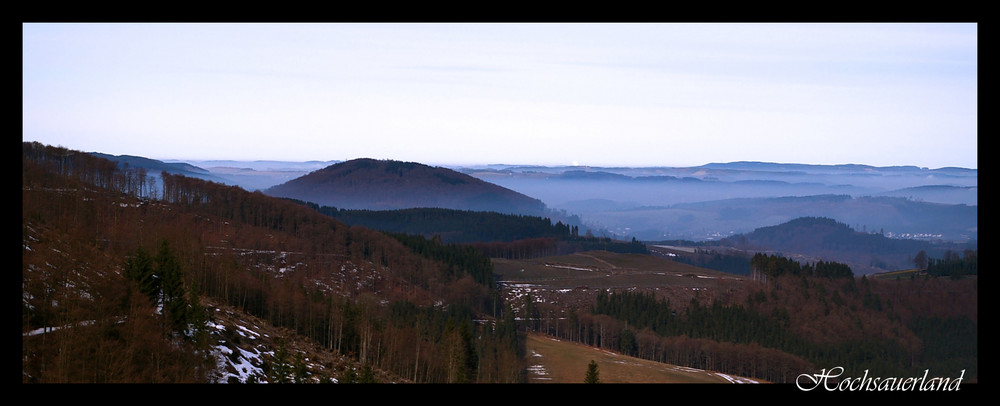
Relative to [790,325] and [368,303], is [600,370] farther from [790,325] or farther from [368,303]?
[790,325]

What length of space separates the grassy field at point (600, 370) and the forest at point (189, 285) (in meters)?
1.73

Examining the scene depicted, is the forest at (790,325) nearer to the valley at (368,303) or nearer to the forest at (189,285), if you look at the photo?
the valley at (368,303)

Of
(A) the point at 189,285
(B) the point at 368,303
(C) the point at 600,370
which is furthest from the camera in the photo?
(B) the point at 368,303

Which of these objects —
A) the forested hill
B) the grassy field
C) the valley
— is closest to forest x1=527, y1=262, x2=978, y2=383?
the valley

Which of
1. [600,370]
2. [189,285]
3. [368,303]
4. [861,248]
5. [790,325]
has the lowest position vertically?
[790,325]

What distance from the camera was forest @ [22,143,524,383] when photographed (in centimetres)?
2484

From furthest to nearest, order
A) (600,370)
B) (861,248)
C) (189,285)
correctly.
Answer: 1. (861,248)
2. (600,370)
3. (189,285)

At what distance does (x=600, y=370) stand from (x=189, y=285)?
2447cm

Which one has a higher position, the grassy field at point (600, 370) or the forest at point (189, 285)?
the forest at point (189, 285)

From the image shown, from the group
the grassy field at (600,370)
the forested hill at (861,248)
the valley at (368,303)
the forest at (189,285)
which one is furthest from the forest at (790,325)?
the forest at (189,285)

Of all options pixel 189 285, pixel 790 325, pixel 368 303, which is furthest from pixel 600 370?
pixel 790 325

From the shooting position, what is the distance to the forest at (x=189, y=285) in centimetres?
2484

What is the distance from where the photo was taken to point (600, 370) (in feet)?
129
